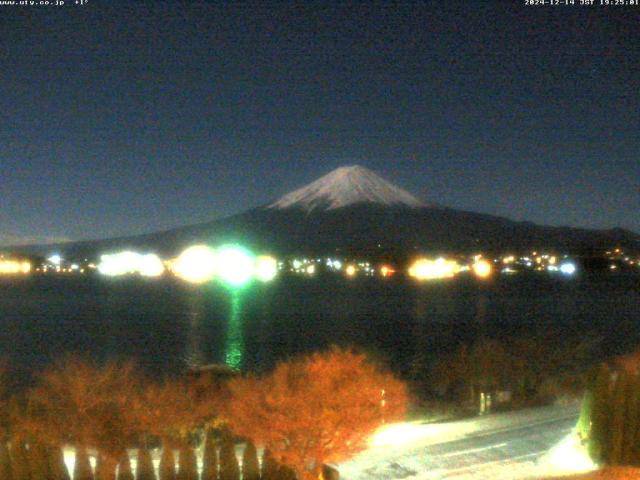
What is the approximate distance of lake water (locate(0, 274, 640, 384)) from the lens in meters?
34.6

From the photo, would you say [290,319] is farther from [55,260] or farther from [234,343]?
[55,260]

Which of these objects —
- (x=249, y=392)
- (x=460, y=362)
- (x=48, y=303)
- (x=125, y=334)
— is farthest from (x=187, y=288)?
(x=249, y=392)

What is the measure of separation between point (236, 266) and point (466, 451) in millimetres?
92332

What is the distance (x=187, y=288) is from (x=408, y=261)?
26076 mm

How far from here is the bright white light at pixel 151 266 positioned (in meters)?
113

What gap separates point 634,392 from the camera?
33.6ft

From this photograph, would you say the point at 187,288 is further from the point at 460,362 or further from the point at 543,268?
the point at 460,362

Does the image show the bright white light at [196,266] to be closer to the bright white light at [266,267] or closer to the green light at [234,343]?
the bright white light at [266,267]

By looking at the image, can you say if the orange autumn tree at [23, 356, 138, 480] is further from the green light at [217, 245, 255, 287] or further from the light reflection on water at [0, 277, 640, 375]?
the green light at [217, 245, 255, 287]

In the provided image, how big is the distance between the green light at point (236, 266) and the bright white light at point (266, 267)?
784mm

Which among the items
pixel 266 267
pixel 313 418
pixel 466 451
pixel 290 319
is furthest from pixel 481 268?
pixel 313 418

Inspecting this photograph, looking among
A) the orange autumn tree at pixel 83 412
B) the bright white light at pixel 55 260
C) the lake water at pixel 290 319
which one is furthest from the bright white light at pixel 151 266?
the orange autumn tree at pixel 83 412

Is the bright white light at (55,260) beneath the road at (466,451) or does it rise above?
above

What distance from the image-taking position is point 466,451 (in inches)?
472
